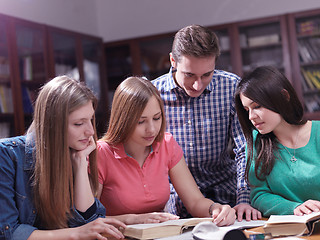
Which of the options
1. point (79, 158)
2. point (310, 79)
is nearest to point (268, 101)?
point (79, 158)

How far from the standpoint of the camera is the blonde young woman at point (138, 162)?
5.39 feet

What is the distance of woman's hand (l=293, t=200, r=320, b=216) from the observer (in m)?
1.41

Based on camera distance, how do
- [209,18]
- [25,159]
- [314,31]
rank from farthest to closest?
1. [209,18]
2. [314,31]
3. [25,159]

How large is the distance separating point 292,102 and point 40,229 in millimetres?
1059

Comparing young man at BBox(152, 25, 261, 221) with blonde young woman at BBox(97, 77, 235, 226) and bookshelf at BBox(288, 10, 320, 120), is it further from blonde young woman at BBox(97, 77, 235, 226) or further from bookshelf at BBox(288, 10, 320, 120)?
bookshelf at BBox(288, 10, 320, 120)

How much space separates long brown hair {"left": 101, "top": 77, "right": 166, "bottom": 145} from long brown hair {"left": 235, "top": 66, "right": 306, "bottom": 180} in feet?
1.23

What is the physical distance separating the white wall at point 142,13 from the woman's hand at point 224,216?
3.57 meters

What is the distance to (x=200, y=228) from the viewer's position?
49.1 inches

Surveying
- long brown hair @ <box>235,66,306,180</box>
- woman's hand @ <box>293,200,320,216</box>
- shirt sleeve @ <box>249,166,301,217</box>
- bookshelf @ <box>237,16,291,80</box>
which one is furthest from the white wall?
woman's hand @ <box>293,200,320,216</box>

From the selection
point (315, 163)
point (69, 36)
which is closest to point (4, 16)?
point (69, 36)

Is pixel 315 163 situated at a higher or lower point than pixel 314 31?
lower

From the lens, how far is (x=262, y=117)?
1.61 metres

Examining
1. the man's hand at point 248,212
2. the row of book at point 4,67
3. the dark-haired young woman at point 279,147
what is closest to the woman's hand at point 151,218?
the man's hand at point 248,212

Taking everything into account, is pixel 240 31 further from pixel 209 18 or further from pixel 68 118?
pixel 68 118
